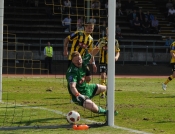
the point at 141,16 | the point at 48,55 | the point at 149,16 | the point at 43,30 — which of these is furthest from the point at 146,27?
the point at 48,55

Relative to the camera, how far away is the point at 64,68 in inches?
1304

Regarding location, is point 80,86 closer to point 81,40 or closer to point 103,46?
point 81,40

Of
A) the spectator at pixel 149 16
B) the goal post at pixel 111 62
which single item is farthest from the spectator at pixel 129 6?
the goal post at pixel 111 62

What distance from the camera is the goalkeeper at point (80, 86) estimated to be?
11.5 metres

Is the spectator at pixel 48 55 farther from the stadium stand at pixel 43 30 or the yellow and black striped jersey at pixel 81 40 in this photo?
the yellow and black striped jersey at pixel 81 40

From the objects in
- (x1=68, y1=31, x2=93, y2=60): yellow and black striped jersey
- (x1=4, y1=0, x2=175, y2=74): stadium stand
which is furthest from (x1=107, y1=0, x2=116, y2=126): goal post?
(x1=4, y1=0, x2=175, y2=74): stadium stand

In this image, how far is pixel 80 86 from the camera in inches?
475

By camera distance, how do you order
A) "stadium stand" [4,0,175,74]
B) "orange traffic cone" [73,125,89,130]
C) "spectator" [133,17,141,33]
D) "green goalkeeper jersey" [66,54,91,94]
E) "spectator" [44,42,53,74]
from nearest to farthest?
"orange traffic cone" [73,125,89,130] → "green goalkeeper jersey" [66,54,91,94] → "spectator" [44,42,53,74] → "stadium stand" [4,0,175,74] → "spectator" [133,17,141,33]

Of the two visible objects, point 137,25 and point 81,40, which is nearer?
point 81,40

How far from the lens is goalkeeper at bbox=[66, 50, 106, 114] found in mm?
11508

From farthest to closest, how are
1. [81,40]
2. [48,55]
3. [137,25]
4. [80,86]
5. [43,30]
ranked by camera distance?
[137,25], [43,30], [48,55], [81,40], [80,86]

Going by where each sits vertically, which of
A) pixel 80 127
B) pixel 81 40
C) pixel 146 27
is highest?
pixel 146 27

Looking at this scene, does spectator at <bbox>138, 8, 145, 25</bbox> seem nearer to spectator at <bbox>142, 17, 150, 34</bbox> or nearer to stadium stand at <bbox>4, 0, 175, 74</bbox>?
spectator at <bbox>142, 17, 150, 34</bbox>

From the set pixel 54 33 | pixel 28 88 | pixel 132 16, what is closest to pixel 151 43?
pixel 132 16
